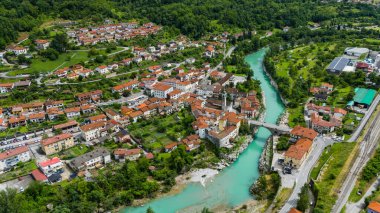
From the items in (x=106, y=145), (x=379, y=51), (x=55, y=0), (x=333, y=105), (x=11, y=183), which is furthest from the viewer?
(x=55, y=0)

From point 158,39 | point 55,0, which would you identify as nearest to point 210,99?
point 158,39

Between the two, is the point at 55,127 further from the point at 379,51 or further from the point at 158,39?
the point at 379,51

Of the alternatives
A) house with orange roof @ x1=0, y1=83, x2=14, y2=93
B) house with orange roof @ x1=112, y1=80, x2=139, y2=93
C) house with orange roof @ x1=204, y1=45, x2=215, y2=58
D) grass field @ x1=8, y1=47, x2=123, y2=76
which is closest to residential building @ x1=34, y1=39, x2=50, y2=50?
grass field @ x1=8, y1=47, x2=123, y2=76

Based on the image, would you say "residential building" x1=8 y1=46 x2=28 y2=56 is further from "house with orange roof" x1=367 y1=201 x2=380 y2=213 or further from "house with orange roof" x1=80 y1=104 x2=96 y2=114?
"house with orange roof" x1=367 y1=201 x2=380 y2=213

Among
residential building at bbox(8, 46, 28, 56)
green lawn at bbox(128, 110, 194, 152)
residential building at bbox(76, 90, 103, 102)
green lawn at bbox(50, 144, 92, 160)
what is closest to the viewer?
green lawn at bbox(50, 144, 92, 160)

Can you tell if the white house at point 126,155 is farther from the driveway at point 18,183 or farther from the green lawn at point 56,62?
the green lawn at point 56,62

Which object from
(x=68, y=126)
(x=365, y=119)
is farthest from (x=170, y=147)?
(x=365, y=119)
